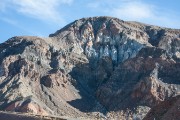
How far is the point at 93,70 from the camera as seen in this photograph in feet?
560

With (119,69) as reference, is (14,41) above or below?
above

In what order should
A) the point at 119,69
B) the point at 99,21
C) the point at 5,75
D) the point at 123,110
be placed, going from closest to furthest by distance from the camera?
the point at 123,110
the point at 5,75
the point at 119,69
the point at 99,21

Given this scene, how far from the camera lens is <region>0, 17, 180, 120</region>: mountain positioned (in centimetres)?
13925

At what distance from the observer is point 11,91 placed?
14025 centimetres

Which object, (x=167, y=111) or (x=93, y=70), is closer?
(x=167, y=111)

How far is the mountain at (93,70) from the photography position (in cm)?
13925

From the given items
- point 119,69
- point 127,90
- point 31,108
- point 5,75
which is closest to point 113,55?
point 119,69

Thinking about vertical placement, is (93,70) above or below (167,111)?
above

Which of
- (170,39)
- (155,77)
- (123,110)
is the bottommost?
(123,110)

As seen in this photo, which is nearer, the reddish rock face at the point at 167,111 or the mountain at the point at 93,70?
the reddish rock face at the point at 167,111

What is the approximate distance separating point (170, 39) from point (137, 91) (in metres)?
39.4

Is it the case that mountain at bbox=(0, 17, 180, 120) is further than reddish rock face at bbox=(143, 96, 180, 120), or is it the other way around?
mountain at bbox=(0, 17, 180, 120)

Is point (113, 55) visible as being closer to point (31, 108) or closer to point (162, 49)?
point (162, 49)

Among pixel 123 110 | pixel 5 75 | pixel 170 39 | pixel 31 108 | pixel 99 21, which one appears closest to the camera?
pixel 31 108
